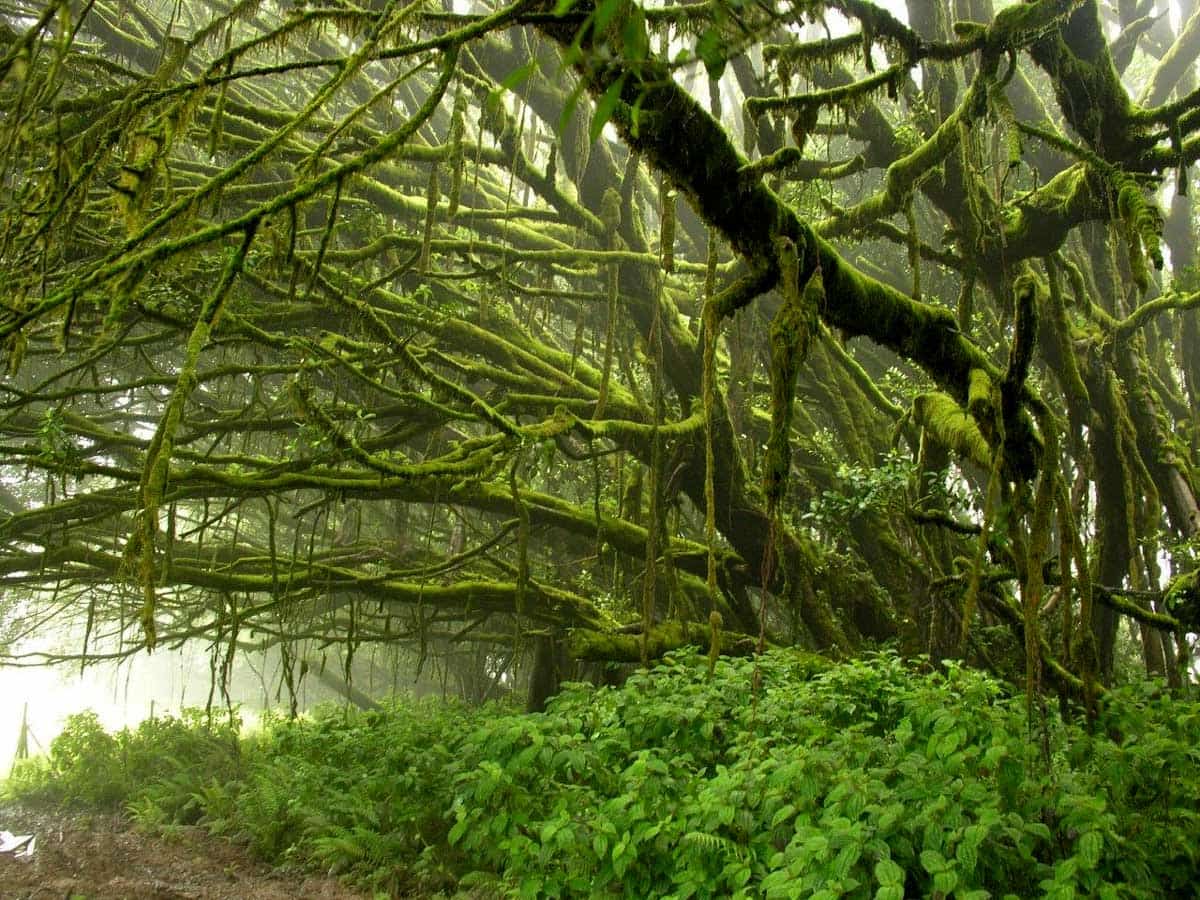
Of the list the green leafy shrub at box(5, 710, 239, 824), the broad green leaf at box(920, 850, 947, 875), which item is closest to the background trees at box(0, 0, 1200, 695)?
the broad green leaf at box(920, 850, 947, 875)

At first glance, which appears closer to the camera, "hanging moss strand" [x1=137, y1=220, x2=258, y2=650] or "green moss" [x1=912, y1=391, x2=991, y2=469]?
"hanging moss strand" [x1=137, y1=220, x2=258, y2=650]

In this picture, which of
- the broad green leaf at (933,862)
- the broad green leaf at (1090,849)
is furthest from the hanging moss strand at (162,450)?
the broad green leaf at (1090,849)

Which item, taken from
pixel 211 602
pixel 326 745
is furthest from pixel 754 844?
pixel 211 602

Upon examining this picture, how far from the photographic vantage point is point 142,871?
6.83 meters

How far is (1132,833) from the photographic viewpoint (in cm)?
300

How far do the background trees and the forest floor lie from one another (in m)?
1.73

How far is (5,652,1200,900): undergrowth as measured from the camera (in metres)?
2.84

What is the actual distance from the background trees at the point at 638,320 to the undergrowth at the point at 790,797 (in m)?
0.48

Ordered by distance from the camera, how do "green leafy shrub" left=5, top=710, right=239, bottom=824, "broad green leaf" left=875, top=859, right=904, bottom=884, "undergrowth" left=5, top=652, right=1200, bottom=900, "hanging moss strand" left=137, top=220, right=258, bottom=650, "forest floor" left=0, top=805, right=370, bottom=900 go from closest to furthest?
"hanging moss strand" left=137, top=220, right=258, bottom=650, "broad green leaf" left=875, top=859, right=904, bottom=884, "undergrowth" left=5, top=652, right=1200, bottom=900, "forest floor" left=0, top=805, right=370, bottom=900, "green leafy shrub" left=5, top=710, right=239, bottom=824

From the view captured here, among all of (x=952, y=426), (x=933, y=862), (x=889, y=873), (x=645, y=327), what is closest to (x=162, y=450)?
(x=889, y=873)

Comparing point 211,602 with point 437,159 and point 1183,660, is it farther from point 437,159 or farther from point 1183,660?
point 1183,660

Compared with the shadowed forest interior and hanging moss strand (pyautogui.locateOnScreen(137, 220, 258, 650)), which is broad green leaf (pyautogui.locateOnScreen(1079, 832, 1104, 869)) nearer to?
the shadowed forest interior

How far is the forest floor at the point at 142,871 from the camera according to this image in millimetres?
6020

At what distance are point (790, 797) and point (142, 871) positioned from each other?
6286 mm
